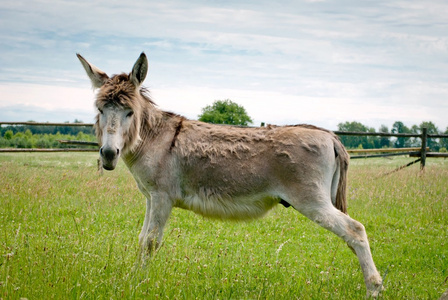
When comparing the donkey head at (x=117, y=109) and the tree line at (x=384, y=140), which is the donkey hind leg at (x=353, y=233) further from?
the tree line at (x=384, y=140)

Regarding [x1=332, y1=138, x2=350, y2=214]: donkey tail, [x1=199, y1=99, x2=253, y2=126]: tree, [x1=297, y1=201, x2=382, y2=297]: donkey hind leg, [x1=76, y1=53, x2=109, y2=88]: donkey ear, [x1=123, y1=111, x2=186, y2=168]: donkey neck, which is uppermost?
[x1=199, y1=99, x2=253, y2=126]: tree

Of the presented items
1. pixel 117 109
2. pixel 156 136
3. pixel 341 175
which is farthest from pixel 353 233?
pixel 117 109

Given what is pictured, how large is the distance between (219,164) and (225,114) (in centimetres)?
5405

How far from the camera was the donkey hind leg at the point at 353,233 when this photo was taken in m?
4.31

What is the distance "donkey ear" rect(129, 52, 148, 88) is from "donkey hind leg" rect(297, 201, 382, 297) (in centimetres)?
257

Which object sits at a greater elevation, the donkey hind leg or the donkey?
the donkey

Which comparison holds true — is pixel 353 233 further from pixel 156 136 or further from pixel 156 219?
pixel 156 136

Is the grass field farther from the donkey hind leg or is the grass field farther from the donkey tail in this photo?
the donkey tail

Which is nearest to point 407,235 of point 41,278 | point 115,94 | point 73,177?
point 115,94

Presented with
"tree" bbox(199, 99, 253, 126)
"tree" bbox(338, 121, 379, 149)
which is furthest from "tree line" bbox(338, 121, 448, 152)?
"tree" bbox(199, 99, 253, 126)

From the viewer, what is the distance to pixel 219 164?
16.0 ft

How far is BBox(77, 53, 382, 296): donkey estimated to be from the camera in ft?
15.1

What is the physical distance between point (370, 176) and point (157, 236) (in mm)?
10605

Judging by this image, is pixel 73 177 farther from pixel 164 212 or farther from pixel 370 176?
pixel 370 176
